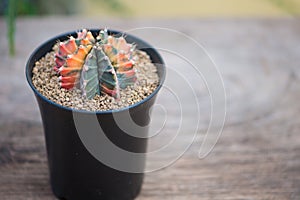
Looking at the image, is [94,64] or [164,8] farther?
[164,8]

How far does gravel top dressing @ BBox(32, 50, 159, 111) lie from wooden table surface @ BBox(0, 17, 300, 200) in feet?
0.72

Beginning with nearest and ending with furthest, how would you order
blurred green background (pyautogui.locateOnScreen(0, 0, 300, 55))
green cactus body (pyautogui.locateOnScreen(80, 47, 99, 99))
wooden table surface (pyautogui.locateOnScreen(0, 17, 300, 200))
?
green cactus body (pyautogui.locateOnScreen(80, 47, 99, 99)), wooden table surface (pyautogui.locateOnScreen(0, 17, 300, 200)), blurred green background (pyautogui.locateOnScreen(0, 0, 300, 55))

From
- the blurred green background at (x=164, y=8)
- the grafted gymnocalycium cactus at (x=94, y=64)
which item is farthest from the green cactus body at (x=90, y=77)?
the blurred green background at (x=164, y=8)

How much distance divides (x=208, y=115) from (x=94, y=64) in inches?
16.8

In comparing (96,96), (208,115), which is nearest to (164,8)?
(208,115)

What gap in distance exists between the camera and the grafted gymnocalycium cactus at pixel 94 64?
81cm

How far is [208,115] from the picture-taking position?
1162 mm

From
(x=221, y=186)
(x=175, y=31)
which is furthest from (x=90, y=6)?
(x=221, y=186)

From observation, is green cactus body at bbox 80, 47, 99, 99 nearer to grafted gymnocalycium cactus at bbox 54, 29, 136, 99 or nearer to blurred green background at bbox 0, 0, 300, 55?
grafted gymnocalycium cactus at bbox 54, 29, 136, 99

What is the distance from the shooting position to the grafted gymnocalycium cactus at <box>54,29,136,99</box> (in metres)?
0.81

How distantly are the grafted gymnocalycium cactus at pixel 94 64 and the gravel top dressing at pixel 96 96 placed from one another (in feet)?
0.04

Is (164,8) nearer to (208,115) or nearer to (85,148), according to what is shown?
(208,115)

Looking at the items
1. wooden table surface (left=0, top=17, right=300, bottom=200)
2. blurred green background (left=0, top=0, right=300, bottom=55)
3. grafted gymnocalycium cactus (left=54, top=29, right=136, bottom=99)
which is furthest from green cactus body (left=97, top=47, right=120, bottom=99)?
blurred green background (left=0, top=0, right=300, bottom=55)

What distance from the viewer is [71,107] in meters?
0.81
